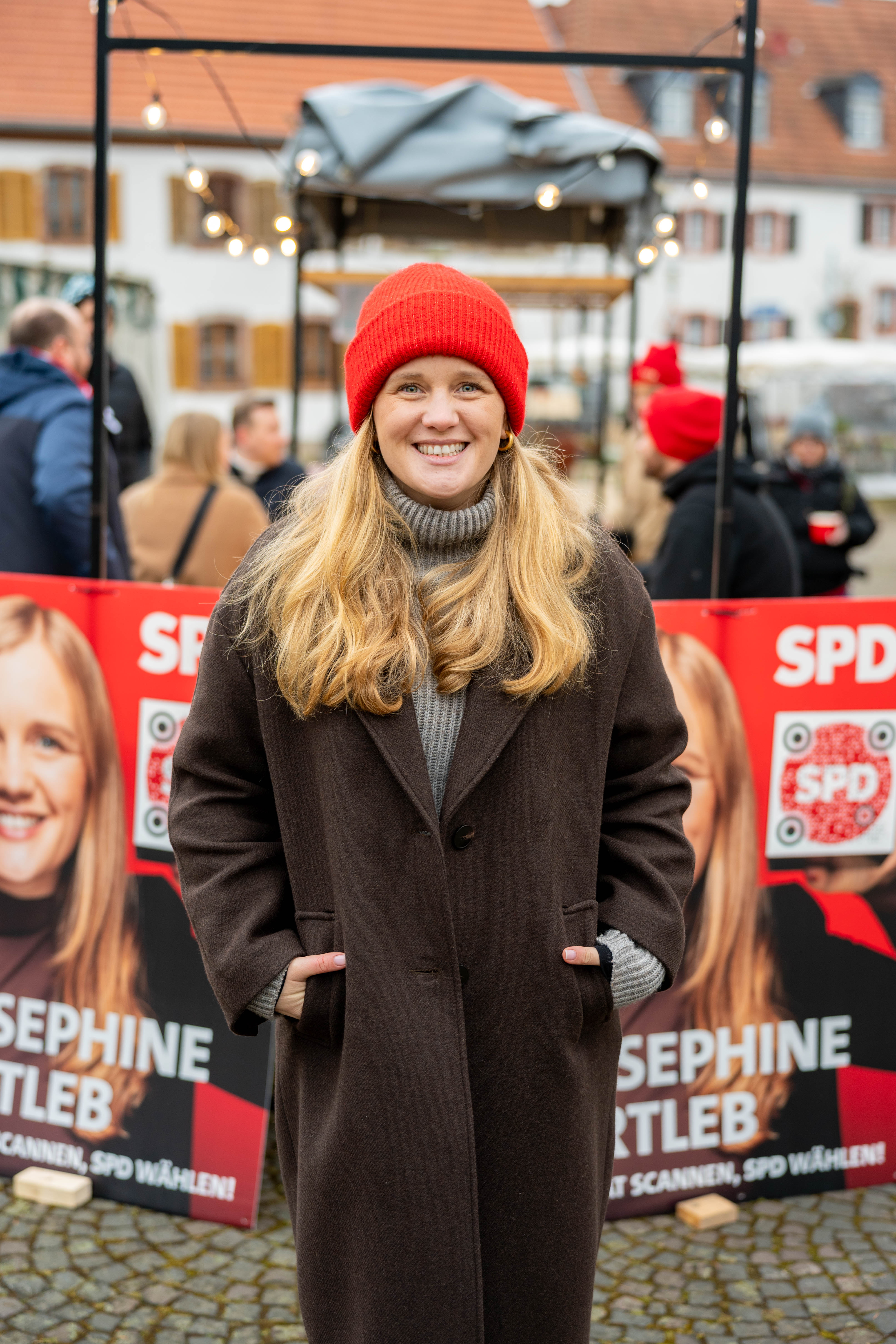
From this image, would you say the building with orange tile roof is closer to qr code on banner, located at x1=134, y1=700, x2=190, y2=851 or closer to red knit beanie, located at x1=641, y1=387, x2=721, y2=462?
red knit beanie, located at x1=641, y1=387, x2=721, y2=462

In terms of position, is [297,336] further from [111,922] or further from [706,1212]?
[706,1212]

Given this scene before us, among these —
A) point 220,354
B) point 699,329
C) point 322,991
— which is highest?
point 699,329

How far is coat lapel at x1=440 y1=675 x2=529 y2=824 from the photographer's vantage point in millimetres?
1771

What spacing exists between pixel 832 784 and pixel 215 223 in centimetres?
412

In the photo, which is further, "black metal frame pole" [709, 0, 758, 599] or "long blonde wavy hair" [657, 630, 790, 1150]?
"black metal frame pole" [709, 0, 758, 599]

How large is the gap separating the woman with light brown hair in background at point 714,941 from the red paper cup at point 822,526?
395 centimetres

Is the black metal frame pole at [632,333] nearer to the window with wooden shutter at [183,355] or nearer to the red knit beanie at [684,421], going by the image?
the red knit beanie at [684,421]

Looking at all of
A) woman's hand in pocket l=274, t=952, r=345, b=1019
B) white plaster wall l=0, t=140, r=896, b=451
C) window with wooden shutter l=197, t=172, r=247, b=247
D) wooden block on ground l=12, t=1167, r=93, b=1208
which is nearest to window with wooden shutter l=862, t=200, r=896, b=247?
white plaster wall l=0, t=140, r=896, b=451

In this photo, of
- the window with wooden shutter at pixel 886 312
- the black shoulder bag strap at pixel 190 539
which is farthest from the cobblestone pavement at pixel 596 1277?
the window with wooden shutter at pixel 886 312

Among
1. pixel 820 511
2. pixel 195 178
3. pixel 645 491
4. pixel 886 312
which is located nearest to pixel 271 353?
pixel 886 312

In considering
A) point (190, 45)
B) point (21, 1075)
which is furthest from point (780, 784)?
point (190, 45)

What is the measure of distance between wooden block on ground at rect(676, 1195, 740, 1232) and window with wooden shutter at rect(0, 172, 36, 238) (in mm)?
27808

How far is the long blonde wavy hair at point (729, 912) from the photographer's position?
10.7ft

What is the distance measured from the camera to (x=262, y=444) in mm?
6242
